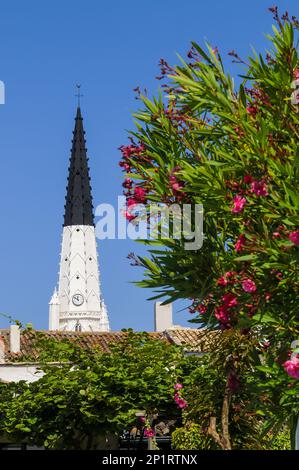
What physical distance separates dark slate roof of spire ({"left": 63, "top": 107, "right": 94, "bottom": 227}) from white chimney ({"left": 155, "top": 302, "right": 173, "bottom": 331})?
10099cm

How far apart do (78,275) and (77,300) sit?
3858 millimetres

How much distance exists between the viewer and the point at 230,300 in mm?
16125

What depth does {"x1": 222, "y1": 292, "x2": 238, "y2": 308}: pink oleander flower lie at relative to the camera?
A: 16.1 meters

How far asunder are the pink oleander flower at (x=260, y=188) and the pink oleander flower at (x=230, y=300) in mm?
1702

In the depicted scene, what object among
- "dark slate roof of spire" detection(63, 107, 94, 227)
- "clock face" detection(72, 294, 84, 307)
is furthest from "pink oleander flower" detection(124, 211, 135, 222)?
"clock face" detection(72, 294, 84, 307)

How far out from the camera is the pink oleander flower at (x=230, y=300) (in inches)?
634

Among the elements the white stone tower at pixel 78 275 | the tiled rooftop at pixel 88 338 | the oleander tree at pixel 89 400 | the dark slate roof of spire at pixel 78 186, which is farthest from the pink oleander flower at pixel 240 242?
the white stone tower at pixel 78 275

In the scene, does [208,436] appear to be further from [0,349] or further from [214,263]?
[0,349]

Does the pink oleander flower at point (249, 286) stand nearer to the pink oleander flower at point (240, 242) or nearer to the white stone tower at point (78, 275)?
the pink oleander flower at point (240, 242)

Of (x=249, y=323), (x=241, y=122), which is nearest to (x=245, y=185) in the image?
Answer: (x=241, y=122)

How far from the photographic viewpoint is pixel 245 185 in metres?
15.5

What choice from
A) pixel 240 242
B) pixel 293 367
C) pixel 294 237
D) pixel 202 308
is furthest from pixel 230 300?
pixel 294 237
